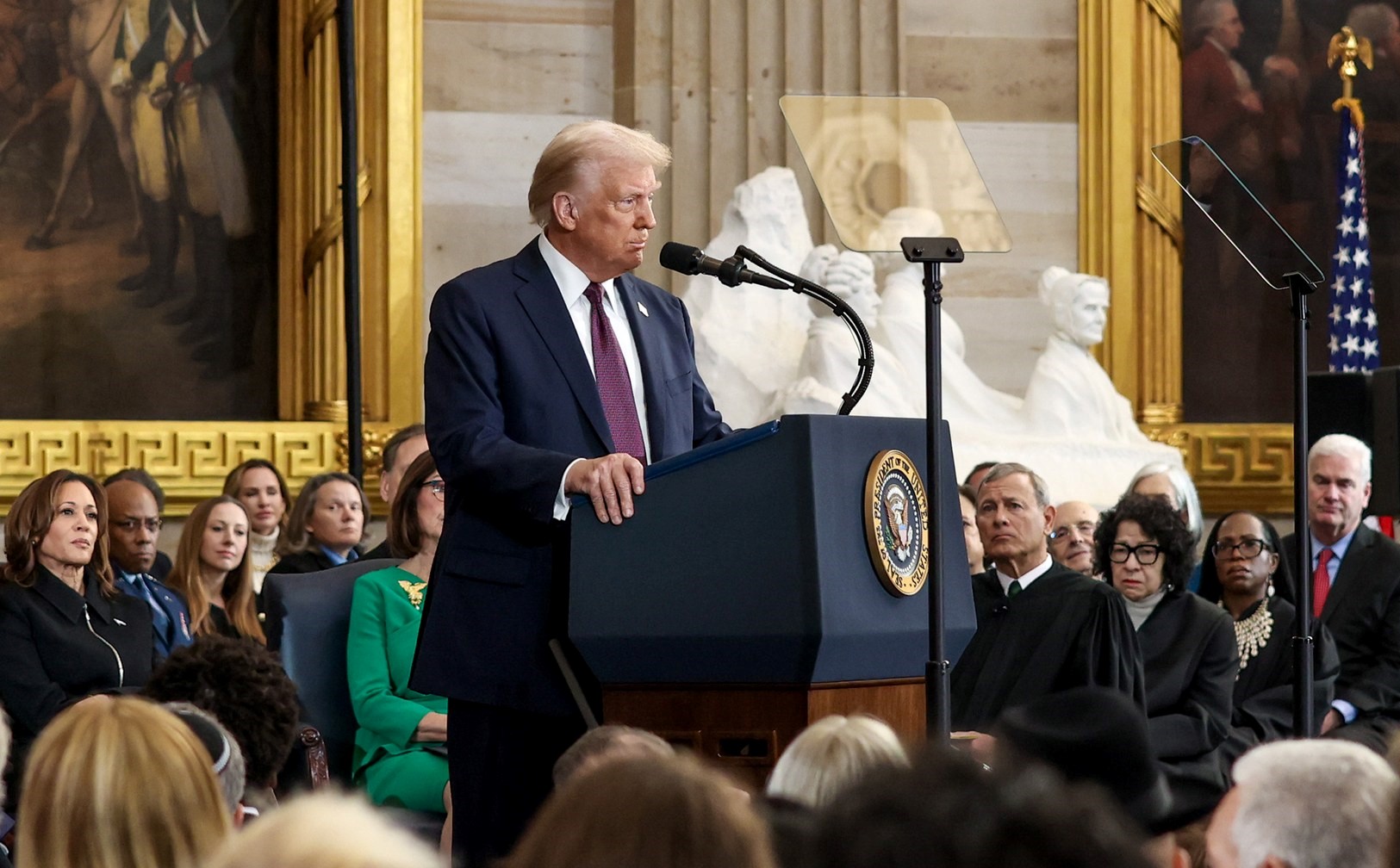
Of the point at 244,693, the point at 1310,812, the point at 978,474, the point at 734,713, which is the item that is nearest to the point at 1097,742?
the point at 1310,812

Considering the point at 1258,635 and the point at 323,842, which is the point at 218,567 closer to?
the point at 1258,635

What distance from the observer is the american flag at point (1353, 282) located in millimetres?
11305

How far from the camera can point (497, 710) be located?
3471 millimetres

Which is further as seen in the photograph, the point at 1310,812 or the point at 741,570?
the point at 741,570

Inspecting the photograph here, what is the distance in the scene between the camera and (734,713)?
328 centimetres

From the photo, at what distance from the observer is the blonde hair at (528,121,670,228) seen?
3.61 m

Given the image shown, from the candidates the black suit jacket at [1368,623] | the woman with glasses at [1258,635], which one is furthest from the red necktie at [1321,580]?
the woman with glasses at [1258,635]

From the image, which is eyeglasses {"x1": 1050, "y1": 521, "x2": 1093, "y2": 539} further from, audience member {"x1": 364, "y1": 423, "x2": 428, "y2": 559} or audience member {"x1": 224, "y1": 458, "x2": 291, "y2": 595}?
audience member {"x1": 224, "y1": 458, "x2": 291, "y2": 595}

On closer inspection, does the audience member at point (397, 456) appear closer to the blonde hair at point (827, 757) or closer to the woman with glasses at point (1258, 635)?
the woman with glasses at point (1258, 635)

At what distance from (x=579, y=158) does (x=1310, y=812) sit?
1.93 m

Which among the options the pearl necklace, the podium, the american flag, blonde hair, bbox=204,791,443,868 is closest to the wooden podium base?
the podium

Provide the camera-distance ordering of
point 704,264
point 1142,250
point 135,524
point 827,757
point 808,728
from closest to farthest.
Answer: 1. point 827,757
2. point 808,728
3. point 704,264
4. point 135,524
5. point 1142,250

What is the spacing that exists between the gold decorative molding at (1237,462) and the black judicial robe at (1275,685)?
4595 mm

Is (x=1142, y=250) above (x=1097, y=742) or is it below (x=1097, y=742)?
above
